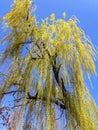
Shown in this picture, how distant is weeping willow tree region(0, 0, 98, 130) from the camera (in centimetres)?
494

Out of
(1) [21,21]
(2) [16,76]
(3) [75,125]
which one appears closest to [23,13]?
(1) [21,21]

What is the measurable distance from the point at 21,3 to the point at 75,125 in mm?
1829

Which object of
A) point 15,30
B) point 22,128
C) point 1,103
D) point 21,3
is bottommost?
point 22,128

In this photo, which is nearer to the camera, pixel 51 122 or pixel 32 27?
pixel 51 122

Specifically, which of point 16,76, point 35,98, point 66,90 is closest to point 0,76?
point 16,76

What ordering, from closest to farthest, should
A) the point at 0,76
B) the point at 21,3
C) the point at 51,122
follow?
the point at 51,122 → the point at 0,76 → the point at 21,3

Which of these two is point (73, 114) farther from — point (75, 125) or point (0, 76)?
point (0, 76)

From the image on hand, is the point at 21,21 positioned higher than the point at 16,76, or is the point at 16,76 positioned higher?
the point at 21,21

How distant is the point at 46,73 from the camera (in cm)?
504

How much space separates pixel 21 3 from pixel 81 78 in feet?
4.38

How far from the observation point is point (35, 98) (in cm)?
511

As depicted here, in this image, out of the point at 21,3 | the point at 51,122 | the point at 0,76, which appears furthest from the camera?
the point at 21,3

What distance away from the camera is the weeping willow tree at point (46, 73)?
4938 millimetres

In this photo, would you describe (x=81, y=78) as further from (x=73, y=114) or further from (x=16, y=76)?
(x=16, y=76)
